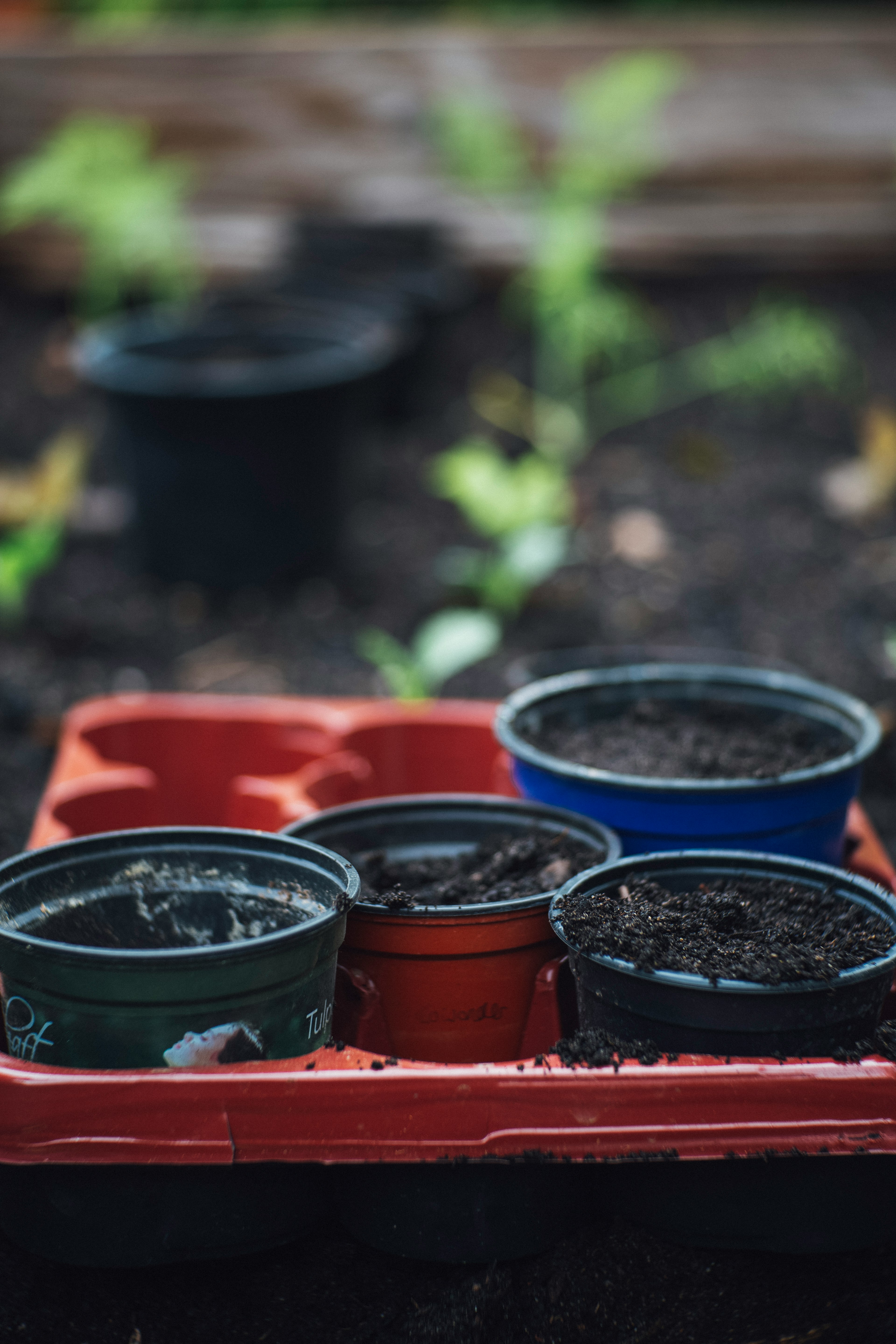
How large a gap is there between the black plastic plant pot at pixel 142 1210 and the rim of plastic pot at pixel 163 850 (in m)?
0.20

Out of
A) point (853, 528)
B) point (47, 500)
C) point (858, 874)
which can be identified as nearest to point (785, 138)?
point (853, 528)

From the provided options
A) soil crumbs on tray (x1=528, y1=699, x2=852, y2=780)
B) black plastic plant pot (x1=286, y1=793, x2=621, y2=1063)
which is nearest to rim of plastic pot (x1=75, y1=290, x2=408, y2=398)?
soil crumbs on tray (x1=528, y1=699, x2=852, y2=780)

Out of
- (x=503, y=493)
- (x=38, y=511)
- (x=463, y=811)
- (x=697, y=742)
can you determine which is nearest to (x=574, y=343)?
(x=503, y=493)

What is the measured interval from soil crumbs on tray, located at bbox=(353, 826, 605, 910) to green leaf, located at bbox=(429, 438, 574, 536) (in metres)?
1.37

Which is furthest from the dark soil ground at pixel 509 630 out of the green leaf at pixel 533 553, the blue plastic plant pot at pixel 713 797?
A: the blue plastic plant pot at pixel 713 797

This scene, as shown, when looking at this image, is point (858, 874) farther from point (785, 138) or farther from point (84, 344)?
point (785, 138)

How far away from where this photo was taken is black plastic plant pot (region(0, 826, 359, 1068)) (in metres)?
1.04

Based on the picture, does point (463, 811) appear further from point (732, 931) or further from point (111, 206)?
point (111, 206)

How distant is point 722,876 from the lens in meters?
1.29

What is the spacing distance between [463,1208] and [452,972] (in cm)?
22

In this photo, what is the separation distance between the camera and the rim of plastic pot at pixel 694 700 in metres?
1.36

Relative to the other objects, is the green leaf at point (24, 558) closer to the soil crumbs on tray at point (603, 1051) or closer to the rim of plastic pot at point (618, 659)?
the rim of plastic pot at point (618, 659)

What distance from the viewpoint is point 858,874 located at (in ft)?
4.59

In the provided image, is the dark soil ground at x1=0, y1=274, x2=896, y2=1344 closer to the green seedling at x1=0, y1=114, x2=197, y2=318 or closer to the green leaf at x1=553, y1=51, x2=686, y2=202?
the green seedling at x1=0, y1=114, x2=197, y2=318
